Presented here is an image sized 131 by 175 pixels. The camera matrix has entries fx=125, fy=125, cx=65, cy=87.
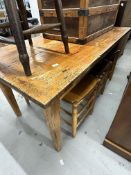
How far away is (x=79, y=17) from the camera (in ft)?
2.95

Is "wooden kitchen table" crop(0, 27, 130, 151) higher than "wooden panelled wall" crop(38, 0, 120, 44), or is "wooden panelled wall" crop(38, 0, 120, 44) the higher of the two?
"wooden panelled wall" crop(38, 0, 120, 44)

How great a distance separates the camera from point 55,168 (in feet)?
3.09

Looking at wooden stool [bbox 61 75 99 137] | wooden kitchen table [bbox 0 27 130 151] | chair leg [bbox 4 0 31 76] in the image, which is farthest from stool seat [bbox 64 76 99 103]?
chair leg [bbox 4 0 31 76]

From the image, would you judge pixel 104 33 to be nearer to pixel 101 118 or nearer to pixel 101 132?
pixel 101 118

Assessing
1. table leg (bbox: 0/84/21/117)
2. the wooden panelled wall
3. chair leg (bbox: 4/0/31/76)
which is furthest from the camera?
table leg (bbox: 0/84/21/117)

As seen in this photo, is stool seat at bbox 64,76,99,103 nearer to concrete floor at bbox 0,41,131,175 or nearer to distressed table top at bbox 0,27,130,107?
distressed table top at bbox 0,27,130,107

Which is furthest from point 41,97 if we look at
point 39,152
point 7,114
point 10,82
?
point 7,114

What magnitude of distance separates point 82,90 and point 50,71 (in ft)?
1.23

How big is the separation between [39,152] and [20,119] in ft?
1.40

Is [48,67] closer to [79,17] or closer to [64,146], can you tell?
[79,17]

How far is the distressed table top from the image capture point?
0.55 m

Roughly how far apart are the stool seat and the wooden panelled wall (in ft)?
1.03

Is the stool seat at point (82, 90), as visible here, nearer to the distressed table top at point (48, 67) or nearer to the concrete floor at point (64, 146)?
the distressed table top at point (48, 67)

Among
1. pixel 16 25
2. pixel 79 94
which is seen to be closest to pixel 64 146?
pixel 79 94
